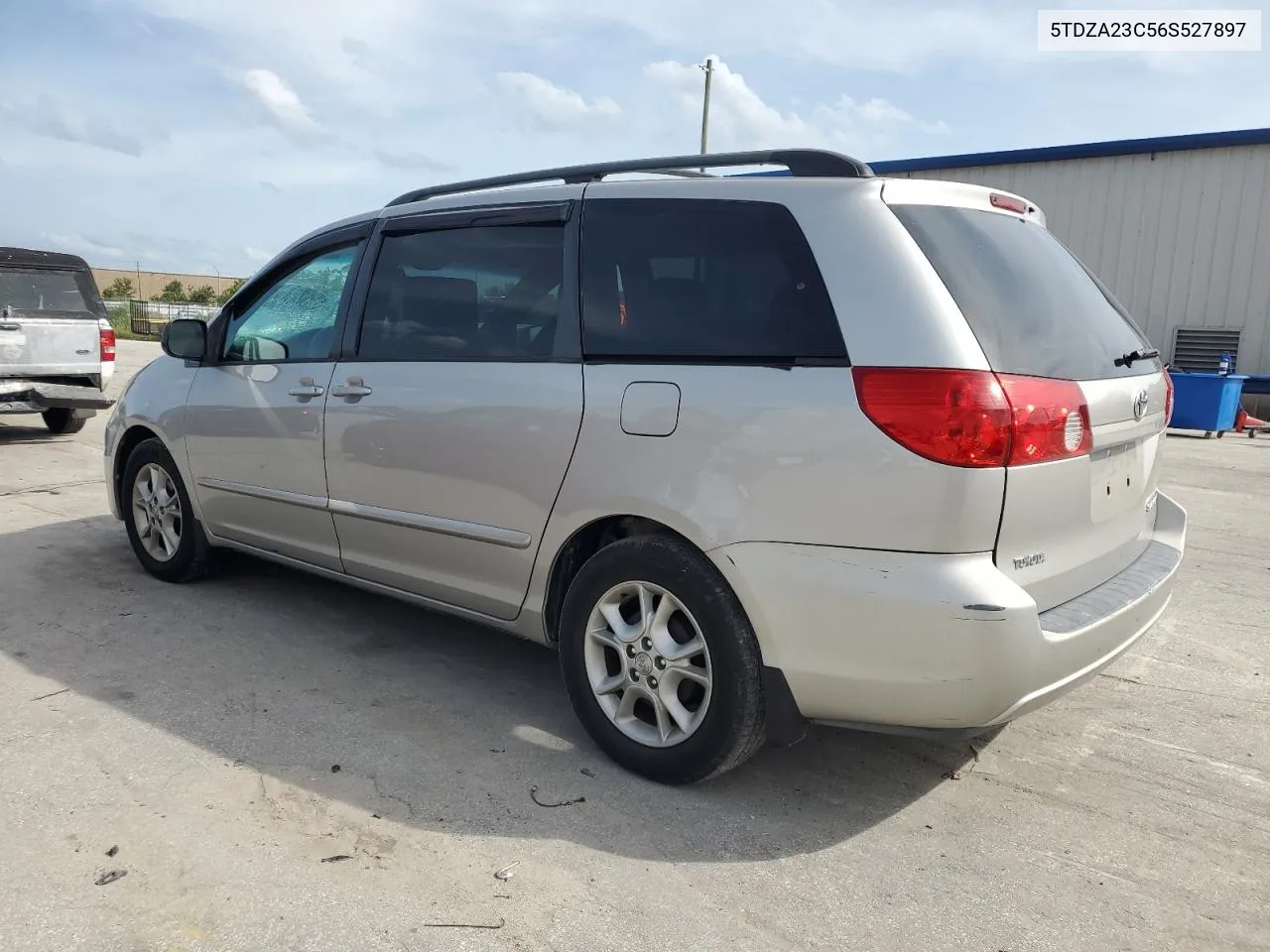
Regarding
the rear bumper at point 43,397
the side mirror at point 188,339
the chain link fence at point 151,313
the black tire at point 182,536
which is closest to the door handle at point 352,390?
the side mirror at point 188,339

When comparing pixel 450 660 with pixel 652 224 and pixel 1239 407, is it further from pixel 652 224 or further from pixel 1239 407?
pixel 1239 407

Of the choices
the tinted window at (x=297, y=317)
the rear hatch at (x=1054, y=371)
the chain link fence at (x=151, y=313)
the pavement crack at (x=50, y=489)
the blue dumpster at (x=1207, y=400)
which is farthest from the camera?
the chain link fence at (x=151, y=313)

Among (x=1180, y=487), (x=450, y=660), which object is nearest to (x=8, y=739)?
(x=450, y=660)

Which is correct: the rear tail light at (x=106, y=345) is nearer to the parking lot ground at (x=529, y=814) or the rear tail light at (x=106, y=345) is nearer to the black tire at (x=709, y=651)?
the parking lot ground at (x=529, y=814)

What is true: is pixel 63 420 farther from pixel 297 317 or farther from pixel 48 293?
pixel 297 317

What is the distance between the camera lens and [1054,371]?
270cm

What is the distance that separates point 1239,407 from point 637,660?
45.8ft

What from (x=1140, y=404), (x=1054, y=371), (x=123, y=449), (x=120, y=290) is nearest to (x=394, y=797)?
(x=1054, y=371)

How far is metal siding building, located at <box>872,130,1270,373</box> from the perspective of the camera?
575 inches

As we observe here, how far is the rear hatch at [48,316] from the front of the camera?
9609 millimetres

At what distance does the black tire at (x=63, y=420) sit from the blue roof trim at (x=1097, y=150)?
9301mm

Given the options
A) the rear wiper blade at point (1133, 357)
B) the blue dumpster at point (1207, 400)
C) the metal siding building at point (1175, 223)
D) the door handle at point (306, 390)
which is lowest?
the blue dumpster at point (1207, 400)

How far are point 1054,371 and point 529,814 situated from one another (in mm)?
1920

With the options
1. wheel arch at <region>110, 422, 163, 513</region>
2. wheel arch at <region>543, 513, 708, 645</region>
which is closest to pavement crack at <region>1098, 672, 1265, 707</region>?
wheel arch at <region>543, 513, 708, 645</region>
